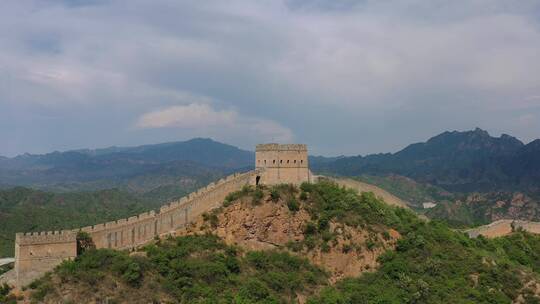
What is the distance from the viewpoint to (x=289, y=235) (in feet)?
143

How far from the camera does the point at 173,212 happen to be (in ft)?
138

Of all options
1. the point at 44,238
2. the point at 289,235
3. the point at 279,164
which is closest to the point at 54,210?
the point at 279,164

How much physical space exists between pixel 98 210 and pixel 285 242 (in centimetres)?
11152

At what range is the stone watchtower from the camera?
47750 millimetres

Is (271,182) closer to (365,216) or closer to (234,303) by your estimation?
(365,216)

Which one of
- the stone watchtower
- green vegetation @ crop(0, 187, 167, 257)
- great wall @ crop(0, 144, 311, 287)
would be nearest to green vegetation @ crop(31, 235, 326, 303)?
great wall @ crop(0, 144, 311, 287)

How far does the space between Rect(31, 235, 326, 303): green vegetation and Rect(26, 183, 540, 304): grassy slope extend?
0.07 metres

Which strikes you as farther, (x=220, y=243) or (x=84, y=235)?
(x=220, y=243)

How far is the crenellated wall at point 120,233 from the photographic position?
3400 centimetres

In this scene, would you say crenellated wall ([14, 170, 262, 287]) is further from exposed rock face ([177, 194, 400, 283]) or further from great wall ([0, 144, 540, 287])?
exposed rock face ([177, 194, 400, 283])

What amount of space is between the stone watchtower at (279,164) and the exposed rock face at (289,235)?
11.4 feet

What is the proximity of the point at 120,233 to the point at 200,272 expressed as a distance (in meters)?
6.17

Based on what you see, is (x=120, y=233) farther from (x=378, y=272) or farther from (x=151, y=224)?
(x=378, y=272)

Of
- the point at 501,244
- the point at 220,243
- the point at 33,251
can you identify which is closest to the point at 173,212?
the point at 220,243
